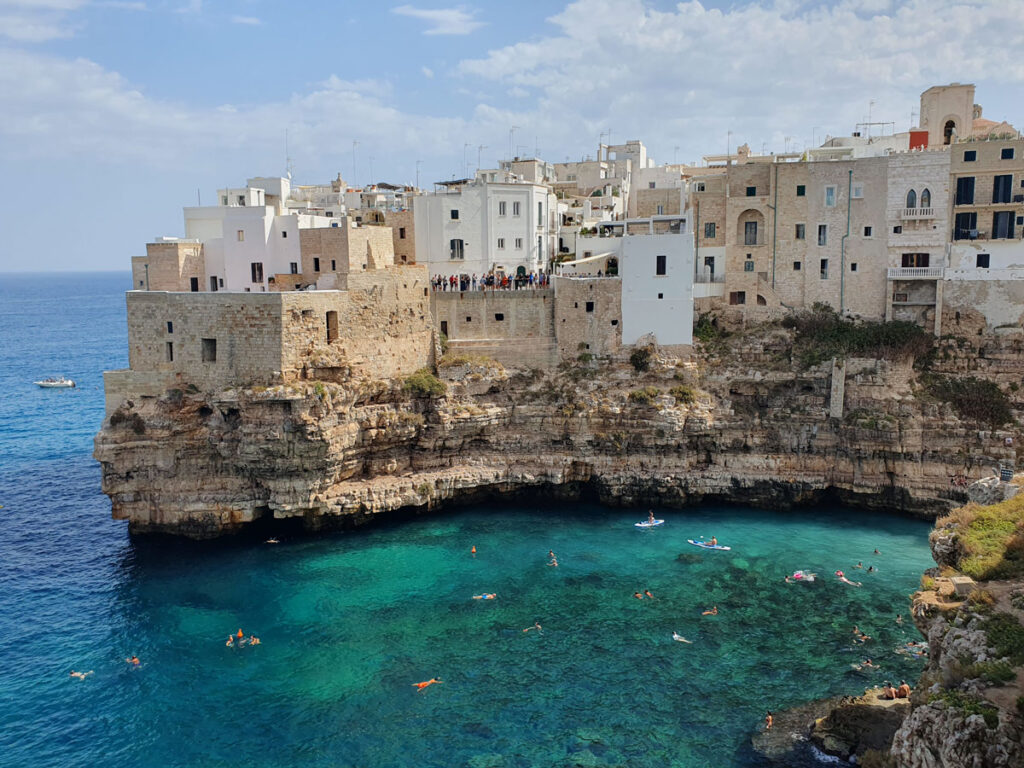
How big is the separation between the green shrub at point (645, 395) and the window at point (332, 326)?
1268cm

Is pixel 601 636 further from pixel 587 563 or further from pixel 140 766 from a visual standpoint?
pixel 140 766

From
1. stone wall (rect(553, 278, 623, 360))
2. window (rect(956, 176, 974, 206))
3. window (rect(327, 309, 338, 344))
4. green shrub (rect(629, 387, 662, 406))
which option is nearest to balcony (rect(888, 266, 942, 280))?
→ window (rect(956, 176, 974, 206))

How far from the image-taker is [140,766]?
63.9ft

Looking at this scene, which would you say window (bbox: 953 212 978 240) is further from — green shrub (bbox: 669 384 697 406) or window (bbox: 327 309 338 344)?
window (bbox: 327 309 338 344)

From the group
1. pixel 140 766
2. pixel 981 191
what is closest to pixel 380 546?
pixel 140 766

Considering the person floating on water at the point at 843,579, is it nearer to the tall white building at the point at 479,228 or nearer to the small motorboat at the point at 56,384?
the tall white building at the point at 479,228

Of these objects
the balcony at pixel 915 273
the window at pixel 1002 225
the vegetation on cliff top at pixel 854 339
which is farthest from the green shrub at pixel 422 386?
the window at pixel 1002 225

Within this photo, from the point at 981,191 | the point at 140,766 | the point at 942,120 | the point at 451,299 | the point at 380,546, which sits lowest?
the point at 140,766

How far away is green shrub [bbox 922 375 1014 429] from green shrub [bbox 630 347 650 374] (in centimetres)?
1163

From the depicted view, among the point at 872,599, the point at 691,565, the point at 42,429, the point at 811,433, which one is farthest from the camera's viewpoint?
the point at 42,429

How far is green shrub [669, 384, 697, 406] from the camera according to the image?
3588cm

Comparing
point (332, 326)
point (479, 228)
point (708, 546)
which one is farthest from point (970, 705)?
point (479, 228)

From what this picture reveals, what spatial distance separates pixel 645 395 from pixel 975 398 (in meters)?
13.4

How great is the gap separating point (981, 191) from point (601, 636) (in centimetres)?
2651
